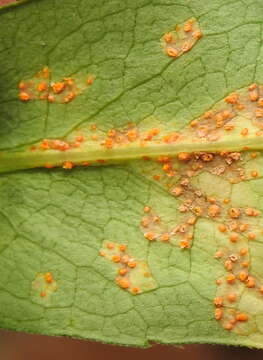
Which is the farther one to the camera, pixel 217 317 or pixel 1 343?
pixel 1 343

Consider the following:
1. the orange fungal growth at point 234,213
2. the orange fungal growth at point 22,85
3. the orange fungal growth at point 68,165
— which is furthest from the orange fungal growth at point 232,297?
the orange fungal growth at point 22,85

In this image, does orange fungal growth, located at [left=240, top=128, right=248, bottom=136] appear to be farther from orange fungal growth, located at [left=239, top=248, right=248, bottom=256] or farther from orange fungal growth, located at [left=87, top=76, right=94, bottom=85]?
orange fungal growth, located at [left=87, top=76, right=94, bottom=85]

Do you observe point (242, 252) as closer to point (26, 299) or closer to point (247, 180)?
point (247, 180)

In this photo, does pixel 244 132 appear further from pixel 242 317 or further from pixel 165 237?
pixel 242 317

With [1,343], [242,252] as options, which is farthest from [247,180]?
[1,343]

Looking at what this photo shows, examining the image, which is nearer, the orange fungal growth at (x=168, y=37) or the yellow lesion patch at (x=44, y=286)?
the orange fungal growth at (x=168, y=37)

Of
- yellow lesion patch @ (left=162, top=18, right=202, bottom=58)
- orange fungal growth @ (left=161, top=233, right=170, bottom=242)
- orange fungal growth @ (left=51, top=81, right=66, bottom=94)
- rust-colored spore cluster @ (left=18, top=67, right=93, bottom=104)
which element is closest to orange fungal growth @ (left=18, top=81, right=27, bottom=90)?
rust-colored spore cluster @ (left=18, top=67, right=93, bottom=104)

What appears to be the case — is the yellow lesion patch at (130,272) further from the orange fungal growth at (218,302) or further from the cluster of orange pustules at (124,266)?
the orange fungal growth at (218,302)
